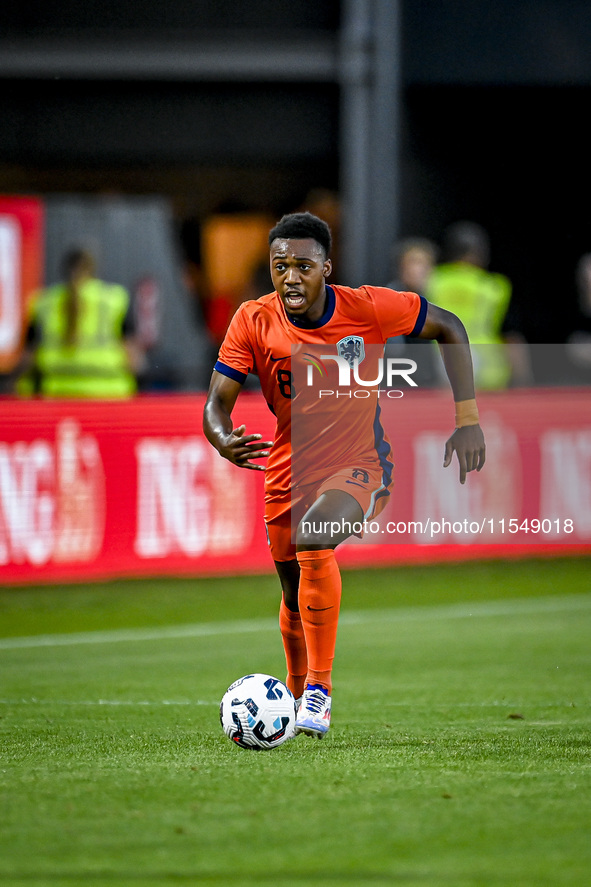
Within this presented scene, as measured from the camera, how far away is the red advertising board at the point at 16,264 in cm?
1486

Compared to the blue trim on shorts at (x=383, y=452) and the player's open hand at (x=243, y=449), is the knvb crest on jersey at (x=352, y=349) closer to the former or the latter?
the blue trim on shorts at (x=383, y=452)

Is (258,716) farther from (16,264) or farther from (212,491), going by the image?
(16,264)

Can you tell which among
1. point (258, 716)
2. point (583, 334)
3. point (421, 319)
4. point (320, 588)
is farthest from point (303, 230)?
point (583, 334)

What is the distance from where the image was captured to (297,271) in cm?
570

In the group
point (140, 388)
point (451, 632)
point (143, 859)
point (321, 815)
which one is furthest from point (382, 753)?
point (140, 388)

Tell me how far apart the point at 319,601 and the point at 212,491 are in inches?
225

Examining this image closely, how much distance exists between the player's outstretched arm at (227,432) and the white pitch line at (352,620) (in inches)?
144

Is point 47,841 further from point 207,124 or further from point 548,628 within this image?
point 207,124

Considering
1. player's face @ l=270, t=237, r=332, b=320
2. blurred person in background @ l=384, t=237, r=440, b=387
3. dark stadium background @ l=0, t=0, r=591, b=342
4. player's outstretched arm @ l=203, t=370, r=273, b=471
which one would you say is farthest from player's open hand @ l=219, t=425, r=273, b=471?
dark stadium background @ l=0, t=0, r=591, b=342

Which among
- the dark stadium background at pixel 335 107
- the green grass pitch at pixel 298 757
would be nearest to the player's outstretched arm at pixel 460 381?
the green grass pitch at pixel 298 757

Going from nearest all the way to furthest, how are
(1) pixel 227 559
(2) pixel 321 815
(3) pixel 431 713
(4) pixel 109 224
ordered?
1. (2) pixel 321 815
2. (3) pixel 431 713
3. (1) pixel 227 559
4. (4) pixel 109 224

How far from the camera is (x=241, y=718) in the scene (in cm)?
548

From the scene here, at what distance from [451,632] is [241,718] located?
4.21m

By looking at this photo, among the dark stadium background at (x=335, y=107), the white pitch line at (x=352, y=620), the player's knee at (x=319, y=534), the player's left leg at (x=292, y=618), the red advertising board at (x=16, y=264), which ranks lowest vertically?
the white pitch line at (x=352, y=620)
